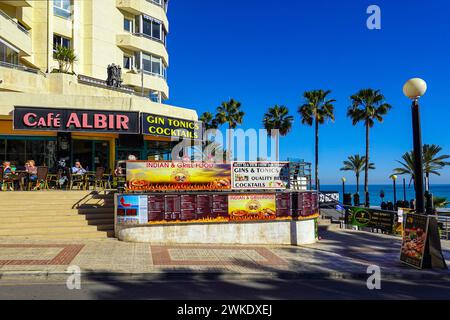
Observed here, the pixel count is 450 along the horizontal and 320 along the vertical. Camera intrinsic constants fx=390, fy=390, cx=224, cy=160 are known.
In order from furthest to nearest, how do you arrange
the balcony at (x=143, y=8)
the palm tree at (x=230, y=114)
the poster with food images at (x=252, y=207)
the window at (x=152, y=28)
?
1. the palm tree at (x=230, y=114)
2. the window at (x=152, y=28)
3. the balcony at (x=143, y=8)
4. the poster with food images at (x=252, y=207)

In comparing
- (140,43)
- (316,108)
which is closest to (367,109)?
(316,108)

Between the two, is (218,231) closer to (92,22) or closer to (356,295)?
(356,295)

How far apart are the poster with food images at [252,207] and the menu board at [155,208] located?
2.46 meters

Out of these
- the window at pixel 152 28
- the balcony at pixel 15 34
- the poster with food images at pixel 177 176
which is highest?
the window at pixel 152 28

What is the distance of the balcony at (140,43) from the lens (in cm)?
2992

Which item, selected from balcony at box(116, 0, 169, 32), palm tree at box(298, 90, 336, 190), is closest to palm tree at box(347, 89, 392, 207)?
palm tree at box(298, 90, 336, 190)

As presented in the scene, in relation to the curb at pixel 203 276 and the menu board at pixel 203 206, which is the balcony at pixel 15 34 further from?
the curb at pixel 203 276

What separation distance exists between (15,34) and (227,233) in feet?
61.6

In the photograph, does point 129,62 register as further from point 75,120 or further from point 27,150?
point 75,120

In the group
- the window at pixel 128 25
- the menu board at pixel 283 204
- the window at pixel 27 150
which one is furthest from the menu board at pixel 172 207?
the window at pixel 128 25

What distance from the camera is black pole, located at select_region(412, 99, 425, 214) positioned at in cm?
1105

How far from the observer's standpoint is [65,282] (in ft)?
27.8
